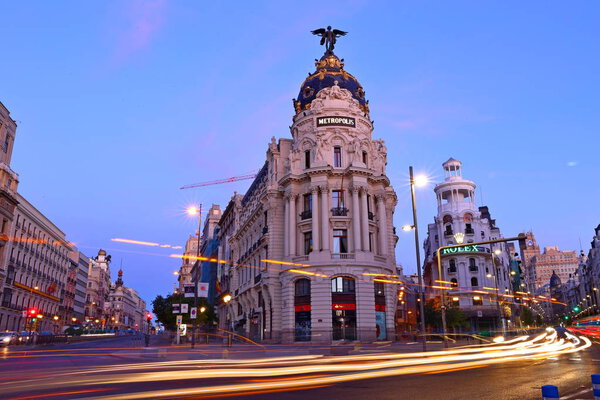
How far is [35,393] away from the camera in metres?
11.2

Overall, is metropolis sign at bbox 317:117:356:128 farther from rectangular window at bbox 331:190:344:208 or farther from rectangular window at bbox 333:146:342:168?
rectangular window at bbox 331:190:344:208

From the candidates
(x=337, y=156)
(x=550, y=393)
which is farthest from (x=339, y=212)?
(x=550, y=393)

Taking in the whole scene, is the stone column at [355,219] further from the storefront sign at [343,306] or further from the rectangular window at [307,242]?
the storefront sign at [343,306]

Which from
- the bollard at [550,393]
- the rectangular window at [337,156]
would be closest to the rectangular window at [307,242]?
the rectangular window at [337,156]

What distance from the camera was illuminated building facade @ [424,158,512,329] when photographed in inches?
3046

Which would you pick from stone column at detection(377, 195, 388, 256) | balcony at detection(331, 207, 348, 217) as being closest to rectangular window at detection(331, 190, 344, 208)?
balcony at detection(331, 207, 348, 217)

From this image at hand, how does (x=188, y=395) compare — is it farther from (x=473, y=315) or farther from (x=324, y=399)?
(x=473, y=315)

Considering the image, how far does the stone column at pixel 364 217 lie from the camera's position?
4581 cm

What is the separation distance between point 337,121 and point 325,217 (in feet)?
35.1

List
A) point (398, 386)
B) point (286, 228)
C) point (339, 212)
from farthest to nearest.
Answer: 1. point (286, 228)
2. point (339, 212)
3. point (398, 386)

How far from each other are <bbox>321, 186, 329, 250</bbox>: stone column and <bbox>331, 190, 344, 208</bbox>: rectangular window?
3.98ft

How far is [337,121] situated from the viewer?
49000 mm

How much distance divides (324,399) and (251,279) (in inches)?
1900

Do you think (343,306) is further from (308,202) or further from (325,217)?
(308,202)
